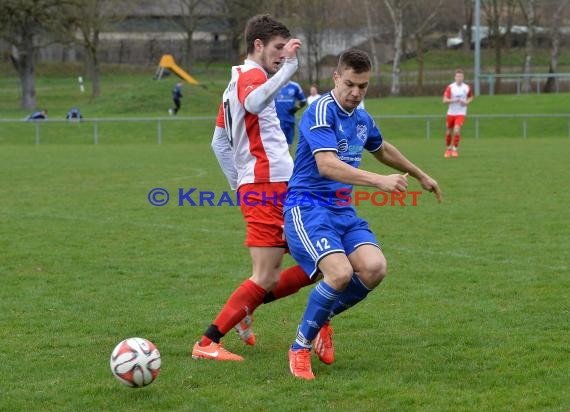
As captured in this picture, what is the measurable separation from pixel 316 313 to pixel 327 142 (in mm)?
934

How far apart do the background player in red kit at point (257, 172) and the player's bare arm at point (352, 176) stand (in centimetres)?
57

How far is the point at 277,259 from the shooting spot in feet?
18.3

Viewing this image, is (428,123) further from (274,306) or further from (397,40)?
(274,306)

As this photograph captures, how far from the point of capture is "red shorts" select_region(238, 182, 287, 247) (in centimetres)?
550

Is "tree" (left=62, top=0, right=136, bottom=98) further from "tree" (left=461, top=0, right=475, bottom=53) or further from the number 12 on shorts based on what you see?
the number 12 on shorts

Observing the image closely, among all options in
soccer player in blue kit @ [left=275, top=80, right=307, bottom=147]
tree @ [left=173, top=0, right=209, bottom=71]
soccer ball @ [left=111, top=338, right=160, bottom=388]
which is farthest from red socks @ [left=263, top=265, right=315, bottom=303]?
tree @ [left=173, top=0, right=209, bottom=71]

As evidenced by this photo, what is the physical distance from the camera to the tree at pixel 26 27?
41.3m

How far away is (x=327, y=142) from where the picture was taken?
16.7 ft

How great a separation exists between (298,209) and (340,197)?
28cm

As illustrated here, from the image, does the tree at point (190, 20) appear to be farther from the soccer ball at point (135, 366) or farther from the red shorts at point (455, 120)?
the soccer ball at point (135, 366)

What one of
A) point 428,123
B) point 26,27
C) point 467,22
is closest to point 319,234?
point 428,123

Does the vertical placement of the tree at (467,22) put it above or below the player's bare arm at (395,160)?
above

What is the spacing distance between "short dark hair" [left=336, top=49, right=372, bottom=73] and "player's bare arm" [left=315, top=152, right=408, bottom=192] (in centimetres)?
47

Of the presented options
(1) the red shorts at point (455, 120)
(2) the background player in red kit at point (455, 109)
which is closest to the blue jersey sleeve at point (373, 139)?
(2) the background player in red kit at point (455, 109)
